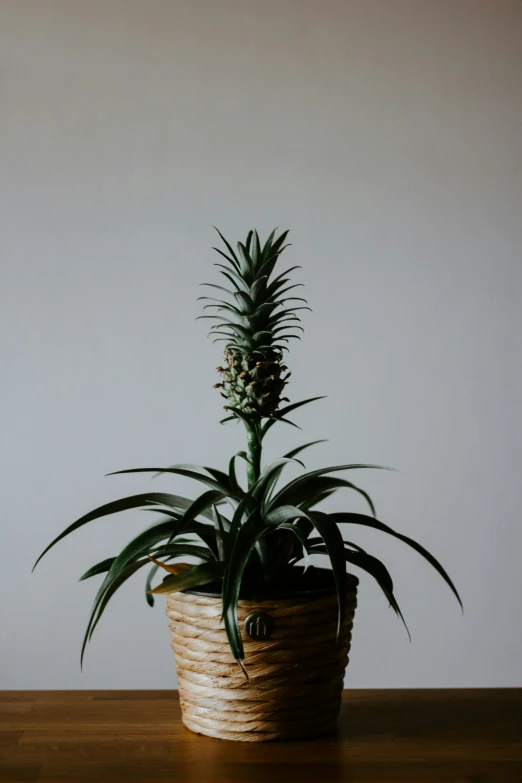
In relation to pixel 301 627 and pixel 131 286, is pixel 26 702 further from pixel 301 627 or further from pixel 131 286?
pixel 131 286

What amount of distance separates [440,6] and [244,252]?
183 centimetres

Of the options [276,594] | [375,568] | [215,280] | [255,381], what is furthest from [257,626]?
[215,280]

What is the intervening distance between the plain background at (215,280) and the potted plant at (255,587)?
1.40 metres

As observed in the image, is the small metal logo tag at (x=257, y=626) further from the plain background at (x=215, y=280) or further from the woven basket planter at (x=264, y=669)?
the plain background at (x=215, y=280)

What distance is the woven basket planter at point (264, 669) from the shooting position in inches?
35.9

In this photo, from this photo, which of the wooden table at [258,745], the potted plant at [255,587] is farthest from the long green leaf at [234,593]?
the wooden table at [258,745]

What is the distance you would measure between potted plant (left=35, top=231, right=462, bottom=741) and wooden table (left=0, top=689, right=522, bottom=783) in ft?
0.14

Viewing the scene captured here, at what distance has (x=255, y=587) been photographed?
38.0 inches

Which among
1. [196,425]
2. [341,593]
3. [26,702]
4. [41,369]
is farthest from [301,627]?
[41,369]

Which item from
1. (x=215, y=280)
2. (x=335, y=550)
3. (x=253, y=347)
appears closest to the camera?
(x=335, y=550)

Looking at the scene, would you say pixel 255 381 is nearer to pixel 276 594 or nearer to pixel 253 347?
pixel 253 347

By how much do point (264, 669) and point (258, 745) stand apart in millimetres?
83

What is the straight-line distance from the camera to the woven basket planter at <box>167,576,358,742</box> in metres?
0.91

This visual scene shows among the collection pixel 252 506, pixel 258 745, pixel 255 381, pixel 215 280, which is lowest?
pixel 258 745
